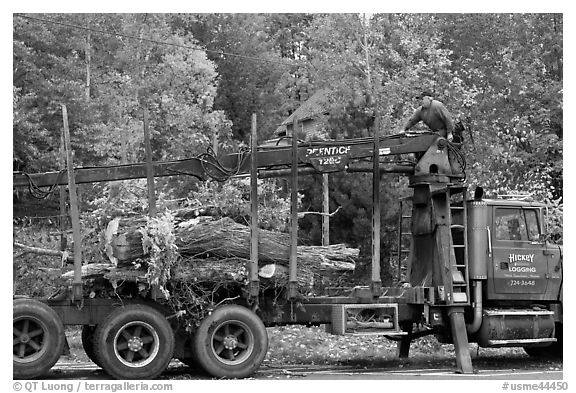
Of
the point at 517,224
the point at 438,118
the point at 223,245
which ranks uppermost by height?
the point at 438,118

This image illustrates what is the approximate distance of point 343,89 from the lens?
106 feet

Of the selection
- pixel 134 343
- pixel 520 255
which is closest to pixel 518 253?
pixel 520 255

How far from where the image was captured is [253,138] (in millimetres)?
13758

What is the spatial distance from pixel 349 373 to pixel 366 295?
120 centimetres

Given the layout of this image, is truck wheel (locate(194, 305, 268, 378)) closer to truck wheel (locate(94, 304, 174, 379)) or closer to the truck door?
truck wheel (locate(94, 304, 174, 379))

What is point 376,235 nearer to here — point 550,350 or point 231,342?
point 231,342

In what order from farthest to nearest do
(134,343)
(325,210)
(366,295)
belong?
(325,210) → (366,295) → (134,343)

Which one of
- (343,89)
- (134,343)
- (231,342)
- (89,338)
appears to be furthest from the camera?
(343,89)

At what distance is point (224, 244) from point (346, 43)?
77.7 ft

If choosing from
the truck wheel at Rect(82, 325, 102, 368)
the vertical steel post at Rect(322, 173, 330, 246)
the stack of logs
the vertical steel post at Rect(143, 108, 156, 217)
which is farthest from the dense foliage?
the vertical steel post at Rect(143, 108, 156, 217)

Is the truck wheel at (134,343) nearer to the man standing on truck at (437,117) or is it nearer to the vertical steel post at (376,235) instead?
the vertical steel post at (376,235)

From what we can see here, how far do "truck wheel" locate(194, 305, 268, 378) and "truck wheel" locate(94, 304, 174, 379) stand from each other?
509 mm

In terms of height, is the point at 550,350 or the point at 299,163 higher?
the point at 299,163

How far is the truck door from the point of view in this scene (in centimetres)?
1502
